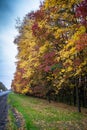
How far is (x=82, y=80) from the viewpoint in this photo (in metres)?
24.0

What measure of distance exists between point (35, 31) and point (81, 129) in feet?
30.2

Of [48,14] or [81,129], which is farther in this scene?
[48,14]

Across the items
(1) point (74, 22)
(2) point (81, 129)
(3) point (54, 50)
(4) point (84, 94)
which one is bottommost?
(2) point (81, 129)

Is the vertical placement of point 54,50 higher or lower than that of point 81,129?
higher

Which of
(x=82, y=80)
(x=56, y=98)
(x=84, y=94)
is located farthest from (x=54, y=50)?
(x=56, y=98)

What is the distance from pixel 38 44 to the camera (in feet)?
70.0

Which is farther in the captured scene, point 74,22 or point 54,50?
point 54,50

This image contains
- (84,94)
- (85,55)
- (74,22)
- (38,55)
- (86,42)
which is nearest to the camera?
(86,42)

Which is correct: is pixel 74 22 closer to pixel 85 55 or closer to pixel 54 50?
pixel 85 55

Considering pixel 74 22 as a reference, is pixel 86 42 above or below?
below

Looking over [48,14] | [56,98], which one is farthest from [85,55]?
[56,98]

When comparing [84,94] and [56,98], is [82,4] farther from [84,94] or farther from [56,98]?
[56,98]

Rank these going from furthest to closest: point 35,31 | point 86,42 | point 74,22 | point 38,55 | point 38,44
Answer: point 38,55 < point 38,44 < point 35,31 < point 74,22 < point 86,42

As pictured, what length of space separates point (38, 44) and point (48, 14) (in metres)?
3.95
